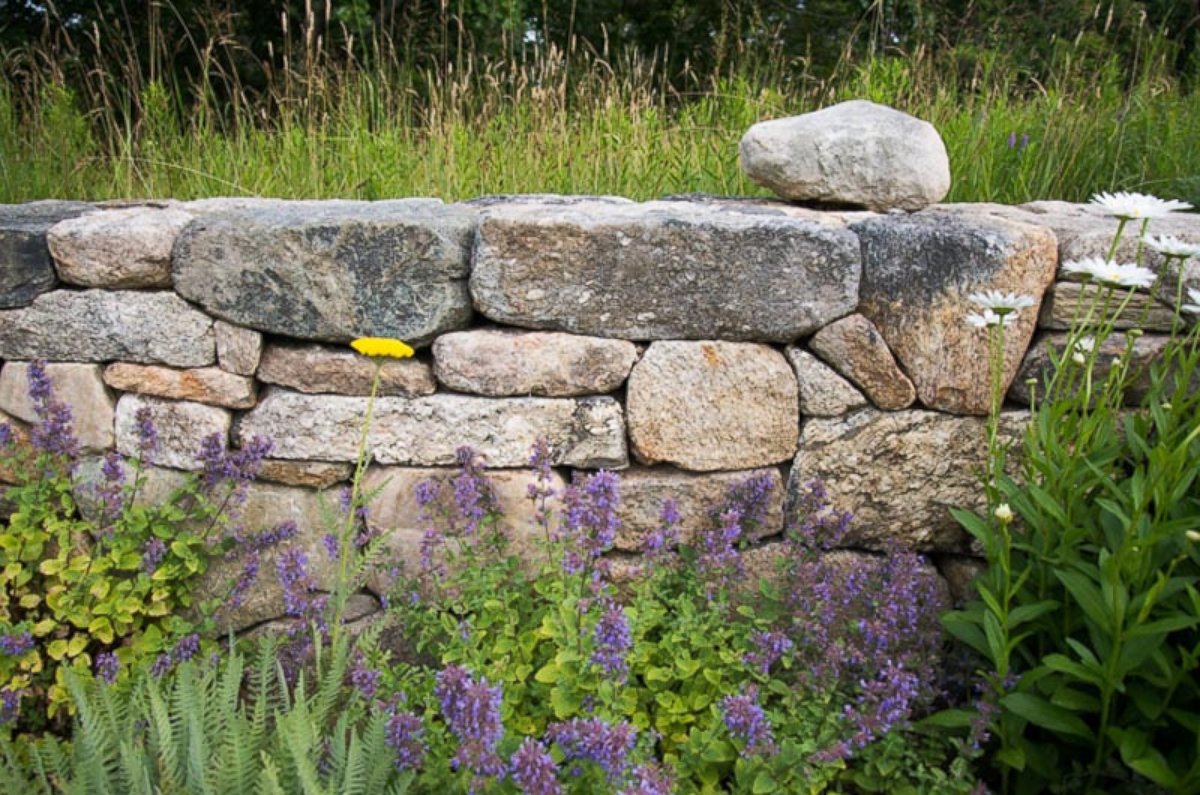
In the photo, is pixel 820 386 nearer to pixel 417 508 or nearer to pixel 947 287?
pixel 947 287

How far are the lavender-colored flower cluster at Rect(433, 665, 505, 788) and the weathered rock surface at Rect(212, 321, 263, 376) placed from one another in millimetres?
1404

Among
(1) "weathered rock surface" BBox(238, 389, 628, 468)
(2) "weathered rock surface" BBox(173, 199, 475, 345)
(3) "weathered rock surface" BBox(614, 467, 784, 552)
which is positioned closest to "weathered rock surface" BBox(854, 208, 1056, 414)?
(3) "weathered rock surface" BBox(614, 467, 784, 552)

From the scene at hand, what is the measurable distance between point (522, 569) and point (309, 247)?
102 centimetres

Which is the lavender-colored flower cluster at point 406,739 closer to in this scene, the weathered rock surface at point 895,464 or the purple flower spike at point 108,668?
the purple flower spike at point 108,668

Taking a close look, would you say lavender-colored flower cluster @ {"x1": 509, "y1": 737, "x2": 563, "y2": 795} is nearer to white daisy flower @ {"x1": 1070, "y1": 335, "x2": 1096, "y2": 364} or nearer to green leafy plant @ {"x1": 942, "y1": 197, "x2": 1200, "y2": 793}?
green leafy plant @ {"x1": 942, "y1": 197, "x2": 1200, "y2": 793}

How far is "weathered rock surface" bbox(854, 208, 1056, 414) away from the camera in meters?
2.55

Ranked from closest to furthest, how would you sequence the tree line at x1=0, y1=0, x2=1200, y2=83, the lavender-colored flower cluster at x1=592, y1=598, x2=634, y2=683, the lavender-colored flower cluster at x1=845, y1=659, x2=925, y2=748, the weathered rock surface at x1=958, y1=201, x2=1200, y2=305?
the lavender-colored flower cluster at x1=592, y1=598, x2=634, y2=683 → the lavender-colored flower cluster at x1=845, y1=659, x2=925, y2=748 → the weathered rock surface at x1=958, y1=201, x2=1200, y2=305 → the tree line at x1=0, y1=0, x2=1200, y2=83

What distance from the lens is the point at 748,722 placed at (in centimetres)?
181

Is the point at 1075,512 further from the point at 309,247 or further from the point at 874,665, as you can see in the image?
the point at 309,247

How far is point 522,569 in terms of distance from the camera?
270cm

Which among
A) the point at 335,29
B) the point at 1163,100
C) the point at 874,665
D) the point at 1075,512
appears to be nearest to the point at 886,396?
the point at 1075,512

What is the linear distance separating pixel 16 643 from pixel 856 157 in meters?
2.60

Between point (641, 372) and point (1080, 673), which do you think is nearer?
point (1080, 673)

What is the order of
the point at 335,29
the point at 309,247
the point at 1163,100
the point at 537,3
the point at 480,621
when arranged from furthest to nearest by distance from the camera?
the point at 537,3 → the point at 335,29 → the point at 1163,100 → the point at 309,247 → the point at 480,621
